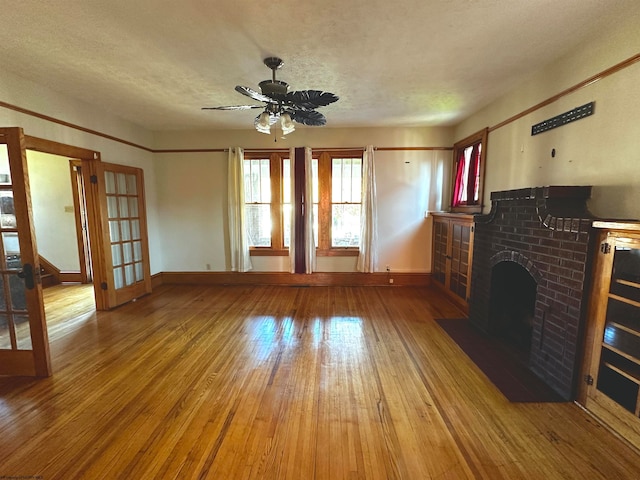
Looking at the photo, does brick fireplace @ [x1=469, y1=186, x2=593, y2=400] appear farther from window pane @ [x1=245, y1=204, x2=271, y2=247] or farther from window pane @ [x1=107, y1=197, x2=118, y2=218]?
window pane @ [x1=107, y1=197, x2=118, y2=218]

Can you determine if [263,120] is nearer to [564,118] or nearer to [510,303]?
[564,118]

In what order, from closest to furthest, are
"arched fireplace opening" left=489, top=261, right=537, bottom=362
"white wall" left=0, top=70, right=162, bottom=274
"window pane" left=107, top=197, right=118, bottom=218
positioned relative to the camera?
1. "white wall" left=0, top=70, right=162, bottom=274
2. "arched fireplace opening" left=489, top=261, right=537, bottom=362
3. "window pane" left=107, top=197, right=118, bottom=218

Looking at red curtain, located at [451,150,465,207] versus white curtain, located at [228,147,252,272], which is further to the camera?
white curtain, located at [228,147,252,272]

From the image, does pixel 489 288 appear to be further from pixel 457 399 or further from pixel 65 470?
pixel 65 470

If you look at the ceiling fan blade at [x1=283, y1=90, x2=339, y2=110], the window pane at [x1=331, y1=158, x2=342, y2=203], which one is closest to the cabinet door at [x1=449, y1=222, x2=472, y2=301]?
the window pane at [x1=331, y1=158, x2=342, y2=203]

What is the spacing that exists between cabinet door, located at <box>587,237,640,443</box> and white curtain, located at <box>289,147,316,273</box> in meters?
3.88

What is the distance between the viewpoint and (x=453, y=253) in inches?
170

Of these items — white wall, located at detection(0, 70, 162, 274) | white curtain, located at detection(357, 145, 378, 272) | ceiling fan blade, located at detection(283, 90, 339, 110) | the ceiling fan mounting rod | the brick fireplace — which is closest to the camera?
the brick fireplace

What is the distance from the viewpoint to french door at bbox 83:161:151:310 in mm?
3951

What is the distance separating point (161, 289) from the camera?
203 inches

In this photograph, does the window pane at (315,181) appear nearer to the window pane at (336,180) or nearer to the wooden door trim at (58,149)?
the window pane at (336,180)

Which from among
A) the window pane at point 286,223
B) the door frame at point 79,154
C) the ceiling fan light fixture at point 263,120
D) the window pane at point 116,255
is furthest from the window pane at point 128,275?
the ceiling fan light fixture at point 263,120

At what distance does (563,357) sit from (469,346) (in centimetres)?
89

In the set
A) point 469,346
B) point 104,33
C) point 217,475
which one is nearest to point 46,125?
point 104,33
